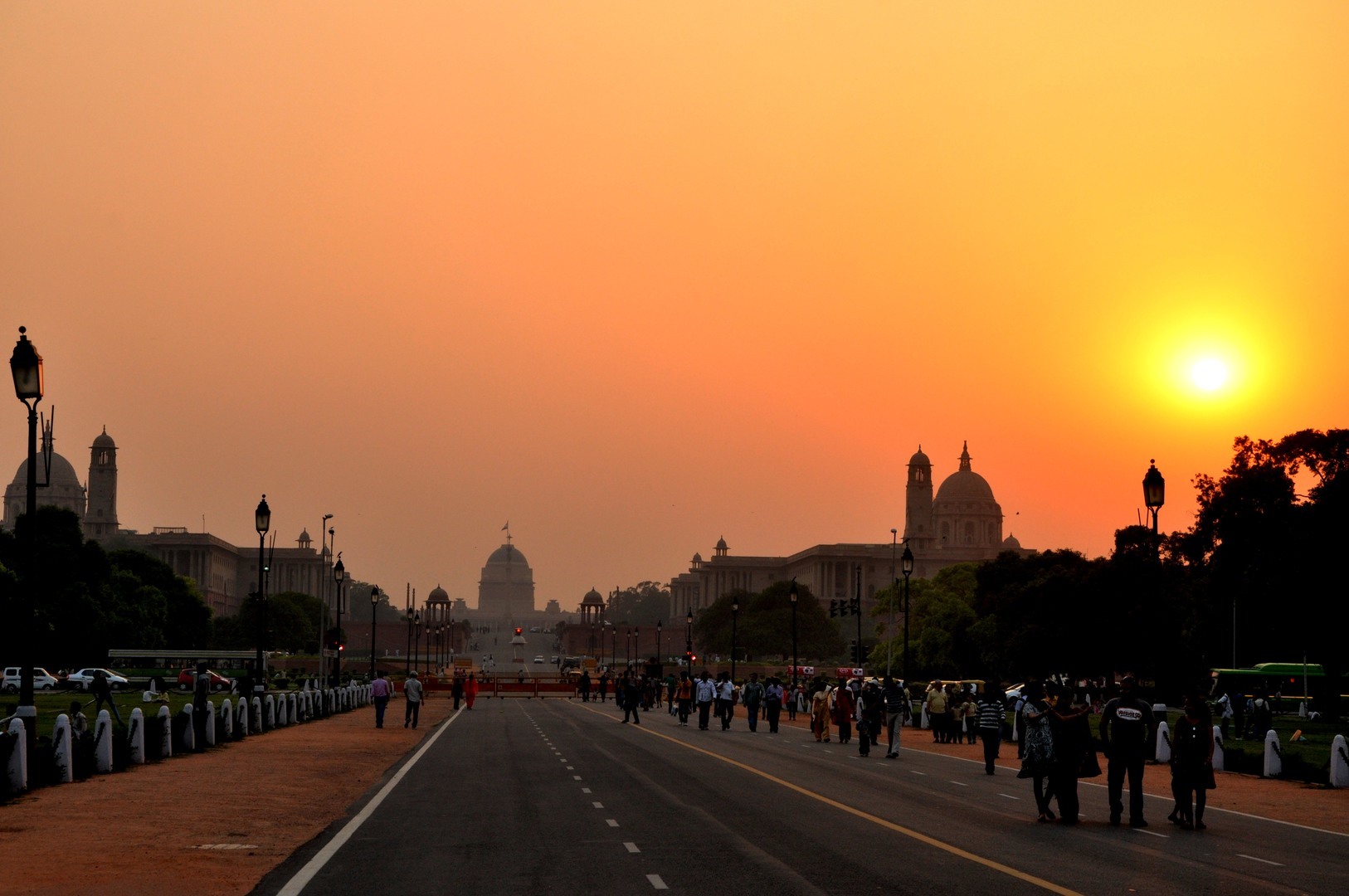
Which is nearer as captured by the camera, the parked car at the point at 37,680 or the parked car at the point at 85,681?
the parked car at the point at 37,680

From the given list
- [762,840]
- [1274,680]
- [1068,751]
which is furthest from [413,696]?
[1274,680]

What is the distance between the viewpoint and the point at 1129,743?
21.9m

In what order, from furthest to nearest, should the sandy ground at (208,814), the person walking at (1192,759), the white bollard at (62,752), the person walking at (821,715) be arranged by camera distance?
1. the person walking at (821,715)
2. the white bollard at (62,752)
3. the person walking at (1192,759)
4. the sandy ground at (208,814)

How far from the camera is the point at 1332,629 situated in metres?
62.8

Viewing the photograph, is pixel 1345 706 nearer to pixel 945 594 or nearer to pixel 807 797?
pixel 945 594

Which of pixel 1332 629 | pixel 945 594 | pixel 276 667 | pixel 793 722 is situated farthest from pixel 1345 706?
pixel 276 667

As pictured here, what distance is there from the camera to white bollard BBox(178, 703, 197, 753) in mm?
33312

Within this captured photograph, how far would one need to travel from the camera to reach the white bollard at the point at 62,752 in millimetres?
24984

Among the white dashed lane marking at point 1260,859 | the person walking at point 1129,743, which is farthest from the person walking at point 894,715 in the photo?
the white dashed lane marking at point 1260,859

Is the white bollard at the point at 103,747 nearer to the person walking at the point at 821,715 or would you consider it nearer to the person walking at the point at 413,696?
the person walking at the point at 821,715

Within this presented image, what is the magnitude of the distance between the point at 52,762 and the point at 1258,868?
684 inches

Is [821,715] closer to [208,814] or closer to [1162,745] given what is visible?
[1162,745]

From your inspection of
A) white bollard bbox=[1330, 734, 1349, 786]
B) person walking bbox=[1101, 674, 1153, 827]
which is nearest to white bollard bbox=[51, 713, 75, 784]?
person walking bbox=[1101, 674, 1153, 827]

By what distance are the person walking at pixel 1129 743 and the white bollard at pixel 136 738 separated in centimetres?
1695
